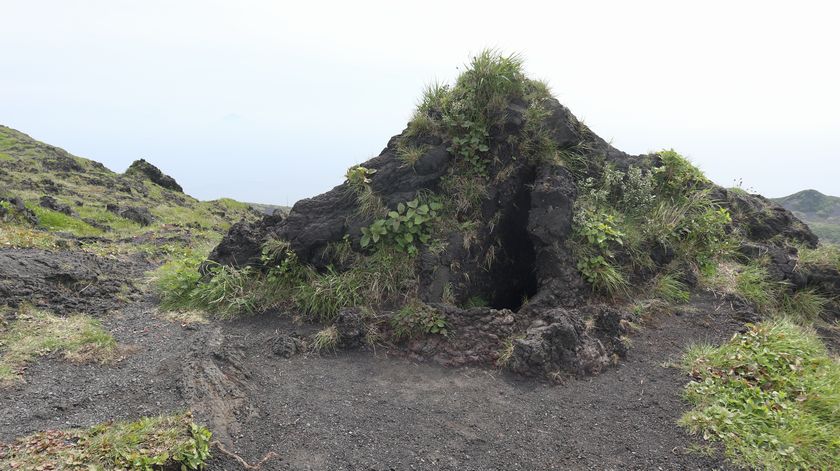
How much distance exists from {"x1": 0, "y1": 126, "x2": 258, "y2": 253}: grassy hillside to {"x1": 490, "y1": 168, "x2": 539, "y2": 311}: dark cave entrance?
8830mm

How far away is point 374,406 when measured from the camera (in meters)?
5.14

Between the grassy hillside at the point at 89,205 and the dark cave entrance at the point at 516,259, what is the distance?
883 centimetres

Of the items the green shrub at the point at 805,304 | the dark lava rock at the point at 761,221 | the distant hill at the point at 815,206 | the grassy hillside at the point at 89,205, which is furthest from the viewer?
the distant hill at the point at 815,206

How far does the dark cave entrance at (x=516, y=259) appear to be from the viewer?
7828 millimetres

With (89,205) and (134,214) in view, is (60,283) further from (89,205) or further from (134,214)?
(89,205)

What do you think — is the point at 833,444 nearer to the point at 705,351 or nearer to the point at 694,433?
the point at 694,433

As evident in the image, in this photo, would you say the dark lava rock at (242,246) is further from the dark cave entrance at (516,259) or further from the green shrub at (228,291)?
the dark cave entrance at (516,259)

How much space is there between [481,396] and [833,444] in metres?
3.15

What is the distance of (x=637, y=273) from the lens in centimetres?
755

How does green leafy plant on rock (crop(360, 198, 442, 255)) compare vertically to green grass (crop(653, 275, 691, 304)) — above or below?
above

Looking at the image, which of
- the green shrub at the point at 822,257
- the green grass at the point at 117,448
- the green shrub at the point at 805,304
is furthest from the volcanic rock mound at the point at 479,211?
the green grass at the point at 117,448

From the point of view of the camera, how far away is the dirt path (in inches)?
172

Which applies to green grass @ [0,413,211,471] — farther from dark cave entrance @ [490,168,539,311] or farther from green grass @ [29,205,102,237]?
green grass @ [29,205,102,237]

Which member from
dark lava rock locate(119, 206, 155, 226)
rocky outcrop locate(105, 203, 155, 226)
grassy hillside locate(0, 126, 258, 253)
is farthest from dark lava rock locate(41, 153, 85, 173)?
dark lava rock locate(119, 206, 155, 226)
